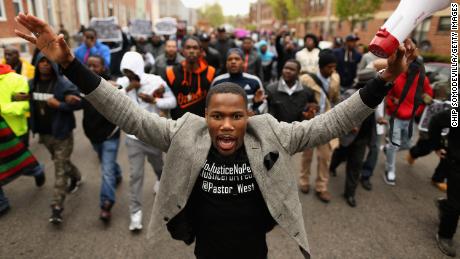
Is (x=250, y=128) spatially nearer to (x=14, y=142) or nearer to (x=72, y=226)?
(x=72, y=226)

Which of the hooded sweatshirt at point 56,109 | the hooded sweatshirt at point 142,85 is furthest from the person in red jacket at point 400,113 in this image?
the hooded sweatshirt at point 56,109

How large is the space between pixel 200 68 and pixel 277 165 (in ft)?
9.27

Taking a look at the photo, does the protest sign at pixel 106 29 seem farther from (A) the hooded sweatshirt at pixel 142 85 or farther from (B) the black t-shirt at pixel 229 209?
(B) the black t-shirt at pixel 229 209

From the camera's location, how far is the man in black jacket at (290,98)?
4.21 m

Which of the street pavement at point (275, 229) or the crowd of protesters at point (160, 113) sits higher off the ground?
the crowd of protesters at point (160, 113)

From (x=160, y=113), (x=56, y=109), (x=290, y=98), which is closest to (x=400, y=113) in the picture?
(x=290, y=98)

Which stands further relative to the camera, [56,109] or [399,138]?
[399,138]

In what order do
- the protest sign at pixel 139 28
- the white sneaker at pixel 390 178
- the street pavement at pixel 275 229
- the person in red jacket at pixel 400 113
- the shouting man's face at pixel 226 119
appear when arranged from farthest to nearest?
the protest sign at pixel 139 28, the white sneaker at pixel 390 178, the person in red jacket at pixel 400 113, the street pavement at pixel 275 229, the shouting man's face at pixel 226 119

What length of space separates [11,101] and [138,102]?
124 cm

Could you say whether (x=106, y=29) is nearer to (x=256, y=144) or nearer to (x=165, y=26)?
(x=165, y=26)

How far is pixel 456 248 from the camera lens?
12.0 feet

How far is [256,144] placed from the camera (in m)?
1.78

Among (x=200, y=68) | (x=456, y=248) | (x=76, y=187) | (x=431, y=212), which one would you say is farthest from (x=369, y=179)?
(x=76, y=187)

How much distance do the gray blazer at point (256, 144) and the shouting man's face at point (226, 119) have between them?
9 centimetres
